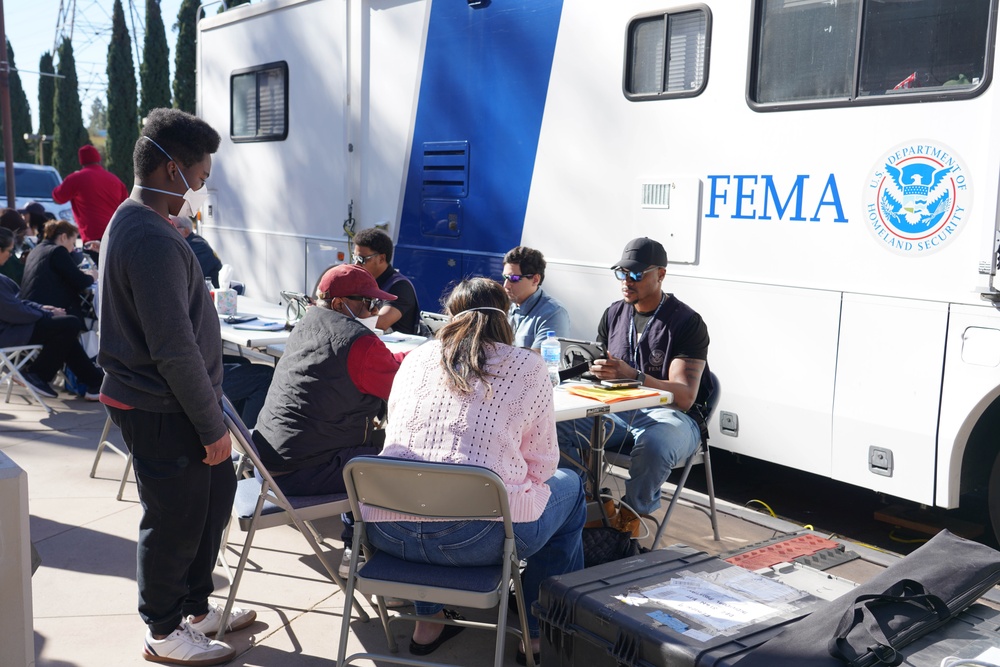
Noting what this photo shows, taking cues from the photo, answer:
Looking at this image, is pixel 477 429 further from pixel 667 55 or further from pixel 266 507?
pixel 667 55

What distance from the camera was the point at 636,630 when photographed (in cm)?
241

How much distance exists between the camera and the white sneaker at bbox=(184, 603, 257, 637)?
318cm

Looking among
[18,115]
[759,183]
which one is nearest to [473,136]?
[759,183]

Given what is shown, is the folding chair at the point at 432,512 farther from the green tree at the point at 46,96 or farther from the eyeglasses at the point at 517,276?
the green tree at the point at 46,96

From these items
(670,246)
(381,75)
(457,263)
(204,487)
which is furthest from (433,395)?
(381,75)

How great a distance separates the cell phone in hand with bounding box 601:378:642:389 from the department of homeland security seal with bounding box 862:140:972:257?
1173mm

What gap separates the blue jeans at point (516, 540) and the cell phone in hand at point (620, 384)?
82 cm

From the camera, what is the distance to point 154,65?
77.8ft

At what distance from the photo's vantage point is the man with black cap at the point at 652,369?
3.81 metres

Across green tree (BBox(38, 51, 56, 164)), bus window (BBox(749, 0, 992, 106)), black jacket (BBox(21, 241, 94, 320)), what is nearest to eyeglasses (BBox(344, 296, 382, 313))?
bus window (BBox(749, 0, 992, 106))

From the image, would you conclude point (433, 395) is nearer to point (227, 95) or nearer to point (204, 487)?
point (204, 487)

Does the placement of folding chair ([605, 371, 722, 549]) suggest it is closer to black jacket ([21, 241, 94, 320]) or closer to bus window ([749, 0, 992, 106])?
bus window ([749, 0, 992, 106])

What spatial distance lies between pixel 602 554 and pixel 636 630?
3.36 ft

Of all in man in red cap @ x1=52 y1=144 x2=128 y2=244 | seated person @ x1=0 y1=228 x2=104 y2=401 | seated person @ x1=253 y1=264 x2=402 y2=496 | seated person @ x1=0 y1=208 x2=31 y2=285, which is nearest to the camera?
seated person @ x1=253 y1=264 x2=402 y2=496
